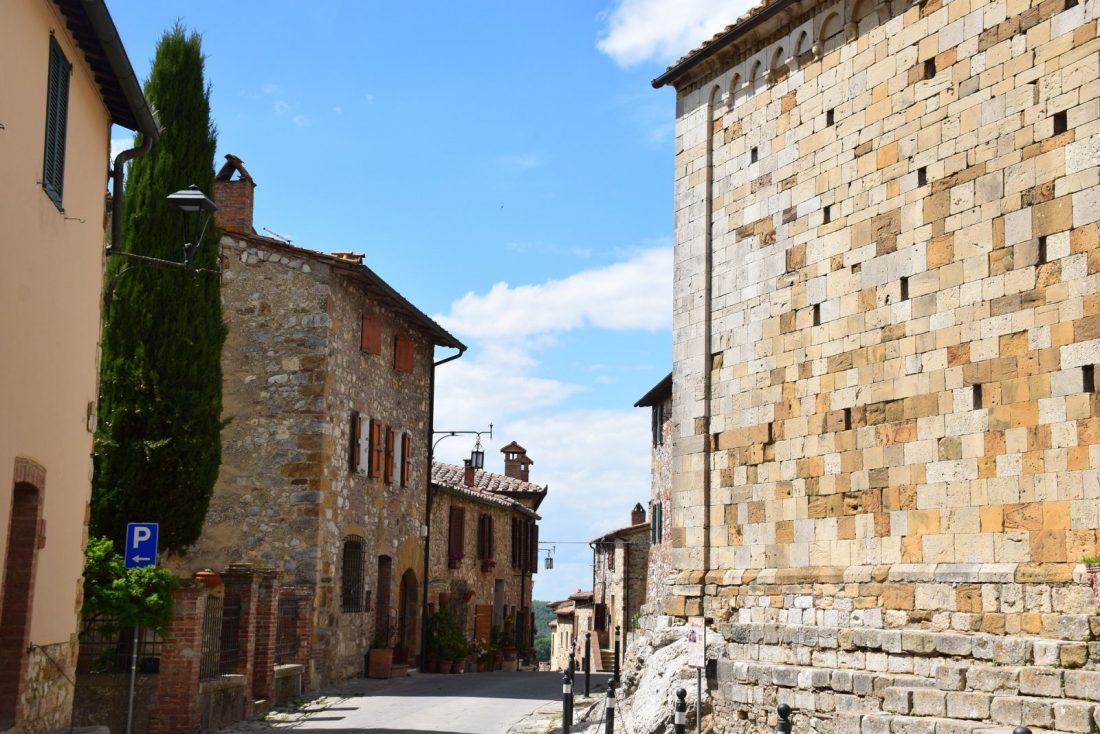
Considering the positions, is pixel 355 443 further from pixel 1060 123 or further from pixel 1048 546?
pixel 1060 123

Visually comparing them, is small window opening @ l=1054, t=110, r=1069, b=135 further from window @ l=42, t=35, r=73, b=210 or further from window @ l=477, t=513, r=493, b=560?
window @ l=477, t=513, r=493, b=560

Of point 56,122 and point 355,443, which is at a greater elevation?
point 56,122

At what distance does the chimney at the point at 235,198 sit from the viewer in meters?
21.9

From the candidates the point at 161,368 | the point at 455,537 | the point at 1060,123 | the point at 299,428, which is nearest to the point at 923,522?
the point at 1060,123

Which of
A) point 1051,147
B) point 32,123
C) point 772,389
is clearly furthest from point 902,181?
point 32,123

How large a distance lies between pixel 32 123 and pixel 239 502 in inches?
495

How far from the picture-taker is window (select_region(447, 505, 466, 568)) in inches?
1180

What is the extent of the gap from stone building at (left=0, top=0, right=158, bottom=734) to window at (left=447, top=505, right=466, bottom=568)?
18.4 metres

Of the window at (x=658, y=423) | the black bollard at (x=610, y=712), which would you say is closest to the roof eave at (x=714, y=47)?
the black bollard at (x=610, y=712)

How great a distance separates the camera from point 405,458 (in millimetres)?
25844

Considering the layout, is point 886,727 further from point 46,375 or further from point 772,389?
point 46,375

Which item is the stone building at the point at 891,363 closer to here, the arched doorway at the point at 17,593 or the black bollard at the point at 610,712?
the black bollard at the point at 610,712

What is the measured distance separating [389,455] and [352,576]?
9.92ft

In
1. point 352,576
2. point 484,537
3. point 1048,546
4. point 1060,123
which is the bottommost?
point 352,576
